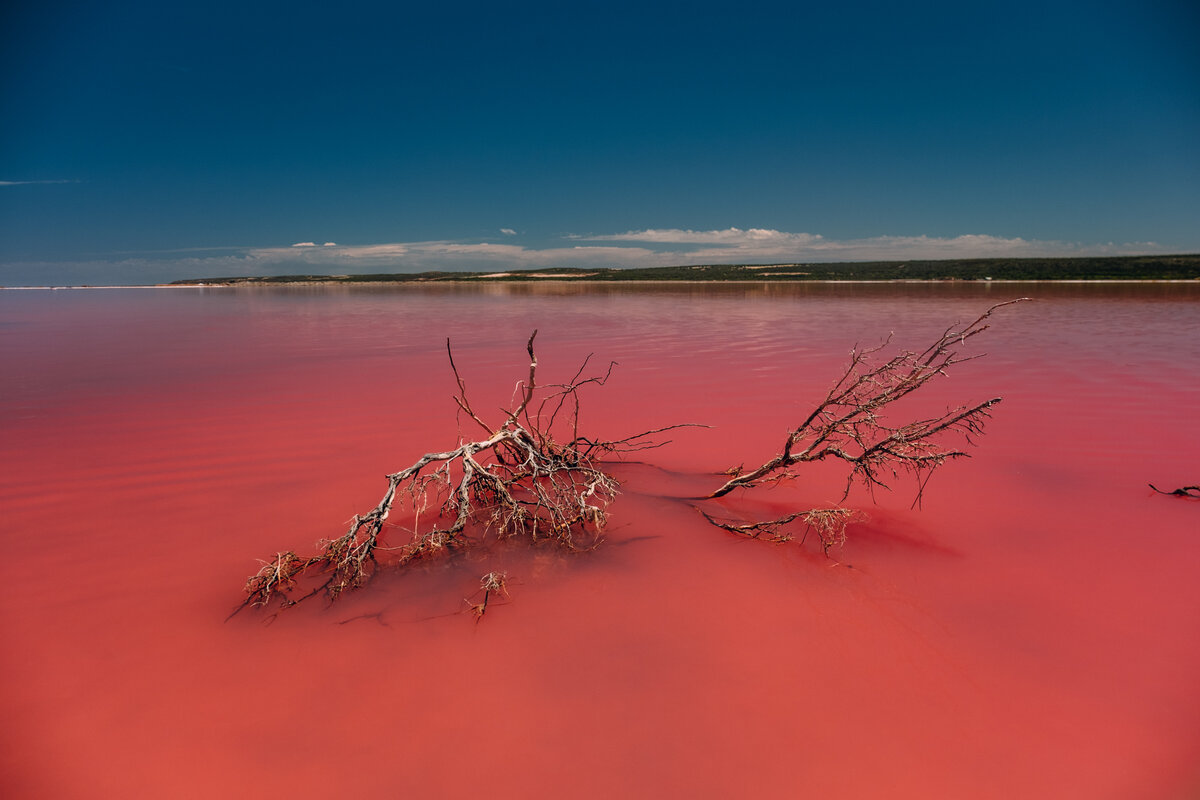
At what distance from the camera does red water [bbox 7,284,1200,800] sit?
8.05ft

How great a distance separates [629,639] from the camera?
10.8ft

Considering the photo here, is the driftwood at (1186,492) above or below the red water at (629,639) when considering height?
above

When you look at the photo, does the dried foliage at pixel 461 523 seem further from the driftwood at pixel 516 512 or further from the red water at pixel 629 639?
the red water at pixel 629 639

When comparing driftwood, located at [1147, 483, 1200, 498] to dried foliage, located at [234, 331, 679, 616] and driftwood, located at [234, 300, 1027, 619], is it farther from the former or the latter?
dried foliage, located at [234, 331, 679, 616]

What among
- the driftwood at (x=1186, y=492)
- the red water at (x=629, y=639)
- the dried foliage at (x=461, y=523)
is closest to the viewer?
the red water at (x=629, y=639)

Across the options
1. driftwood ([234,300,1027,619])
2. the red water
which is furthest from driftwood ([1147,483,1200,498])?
driftwood ([234,300,1027,619])

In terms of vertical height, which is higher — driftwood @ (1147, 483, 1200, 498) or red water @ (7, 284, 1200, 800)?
driftwood @ (1147, 483, 1200, 498)

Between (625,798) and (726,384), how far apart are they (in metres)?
8.13

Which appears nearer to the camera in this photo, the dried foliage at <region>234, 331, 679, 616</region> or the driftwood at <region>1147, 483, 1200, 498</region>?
the dried foliage at <region>234, 331, 679, 616</region>

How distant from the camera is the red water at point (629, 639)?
246cm

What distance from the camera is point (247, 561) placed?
13.4ft

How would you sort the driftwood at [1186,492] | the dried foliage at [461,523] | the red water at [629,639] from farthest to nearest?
the driftwood at [1186,492] < the dried foliage at [461,523] < the red water at [629,639]

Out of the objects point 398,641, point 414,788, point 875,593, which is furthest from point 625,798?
point 875,593

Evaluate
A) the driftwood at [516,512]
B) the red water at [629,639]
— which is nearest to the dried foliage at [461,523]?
the driftwood at [516,512]
